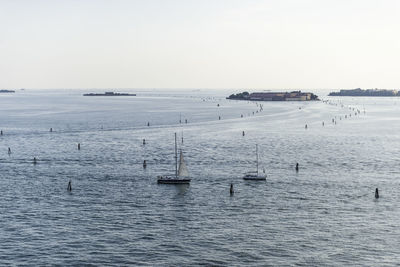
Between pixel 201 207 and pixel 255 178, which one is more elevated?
pixel 255 178

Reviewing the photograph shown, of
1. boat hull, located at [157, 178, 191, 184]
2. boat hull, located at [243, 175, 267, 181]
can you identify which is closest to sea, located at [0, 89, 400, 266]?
boat hull, located at [243, 175, 267, 181]

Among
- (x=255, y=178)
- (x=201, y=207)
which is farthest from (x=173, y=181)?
(x=201, y=207)

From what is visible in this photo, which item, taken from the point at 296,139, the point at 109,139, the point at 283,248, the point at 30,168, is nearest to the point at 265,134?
the point at 296,139

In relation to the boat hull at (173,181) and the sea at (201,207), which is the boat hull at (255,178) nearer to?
the sea at (201,207)

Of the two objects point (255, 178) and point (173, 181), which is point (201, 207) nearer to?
point (173, 181)

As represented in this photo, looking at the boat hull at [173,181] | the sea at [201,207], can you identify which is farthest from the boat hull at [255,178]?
the boat hull at [173,181]

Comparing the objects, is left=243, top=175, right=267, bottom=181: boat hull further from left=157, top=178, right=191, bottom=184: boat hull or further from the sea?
left=157, top=178, right=191, bottom=184: boat hull

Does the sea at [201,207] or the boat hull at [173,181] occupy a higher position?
the boat hull at [173,181]

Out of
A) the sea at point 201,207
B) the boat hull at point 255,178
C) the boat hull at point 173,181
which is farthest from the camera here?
the boat hull at point 255,178

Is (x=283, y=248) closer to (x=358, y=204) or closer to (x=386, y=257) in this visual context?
(x=386, y=257)

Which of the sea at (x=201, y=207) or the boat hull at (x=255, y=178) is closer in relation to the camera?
the sea at (x=201, y=207)

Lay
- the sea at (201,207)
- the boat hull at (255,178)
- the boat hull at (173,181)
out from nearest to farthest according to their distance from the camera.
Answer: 1. the sea at (201,207)
2. the boat hull at (173,181)
3. the boat hull at (255,178)

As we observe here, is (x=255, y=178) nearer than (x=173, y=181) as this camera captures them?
No
